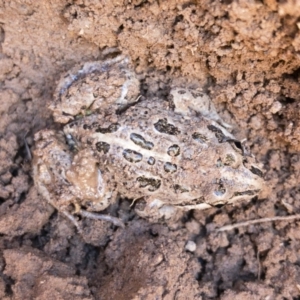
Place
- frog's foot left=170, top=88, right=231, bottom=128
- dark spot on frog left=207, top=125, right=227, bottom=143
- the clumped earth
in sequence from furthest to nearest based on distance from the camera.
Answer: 1. frog's foot left=170, top=88, right=231, bottom=128
2. dark spot on frog left=207, top=125, right=227, bottom=143
3. the clumped earth

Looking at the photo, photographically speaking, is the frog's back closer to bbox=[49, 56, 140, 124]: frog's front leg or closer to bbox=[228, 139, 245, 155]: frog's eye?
bbox=[228, 139, 245, 155]: frog's eye

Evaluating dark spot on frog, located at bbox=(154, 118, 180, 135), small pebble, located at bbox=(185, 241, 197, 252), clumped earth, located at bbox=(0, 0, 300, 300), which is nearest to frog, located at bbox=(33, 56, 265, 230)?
dark spot on frog, located at bbox=(154, 118, 180, 135)

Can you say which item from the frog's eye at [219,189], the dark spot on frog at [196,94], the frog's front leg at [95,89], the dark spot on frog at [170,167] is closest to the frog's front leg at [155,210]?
the dark spot on frog at [170,167]

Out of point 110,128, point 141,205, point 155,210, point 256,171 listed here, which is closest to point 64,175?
point 110,128

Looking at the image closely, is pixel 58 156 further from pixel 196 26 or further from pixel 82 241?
pixel 196 26

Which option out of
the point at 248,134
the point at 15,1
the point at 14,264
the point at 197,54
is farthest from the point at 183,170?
the point at 15,1

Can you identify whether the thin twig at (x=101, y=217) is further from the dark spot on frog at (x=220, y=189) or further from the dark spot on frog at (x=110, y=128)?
the dark spot on frog at (x=220, y=189)

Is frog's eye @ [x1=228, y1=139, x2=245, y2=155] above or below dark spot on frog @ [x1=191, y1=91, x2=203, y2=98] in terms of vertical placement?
below
